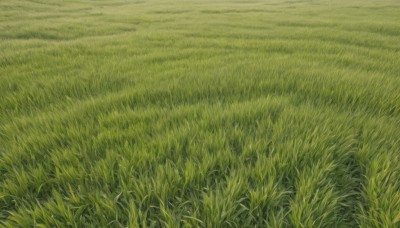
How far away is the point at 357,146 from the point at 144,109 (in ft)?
5.22

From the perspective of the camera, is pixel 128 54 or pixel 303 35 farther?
pixel 303 35

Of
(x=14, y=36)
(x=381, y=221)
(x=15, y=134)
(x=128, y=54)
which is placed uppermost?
(x=14, y=36)

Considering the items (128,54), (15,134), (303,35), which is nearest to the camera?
(15,134)

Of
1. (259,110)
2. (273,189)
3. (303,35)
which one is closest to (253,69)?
(259,110)

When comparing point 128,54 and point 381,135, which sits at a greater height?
point 128,54

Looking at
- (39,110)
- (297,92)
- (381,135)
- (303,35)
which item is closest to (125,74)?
(39,110)

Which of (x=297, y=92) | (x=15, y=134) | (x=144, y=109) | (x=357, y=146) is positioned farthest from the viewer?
(x=297, y=92)

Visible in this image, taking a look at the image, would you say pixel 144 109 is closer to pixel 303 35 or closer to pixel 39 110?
pixel 39 110

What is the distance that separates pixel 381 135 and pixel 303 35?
17.1 feet

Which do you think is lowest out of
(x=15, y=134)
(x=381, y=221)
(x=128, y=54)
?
(x=381, y=221)

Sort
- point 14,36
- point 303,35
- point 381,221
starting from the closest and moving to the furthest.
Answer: point 381,221 < point 303,35 < point 14,36

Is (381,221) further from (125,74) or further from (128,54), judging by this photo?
(128,54)

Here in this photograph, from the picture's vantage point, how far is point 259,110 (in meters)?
1.81

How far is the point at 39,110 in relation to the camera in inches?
81.4
